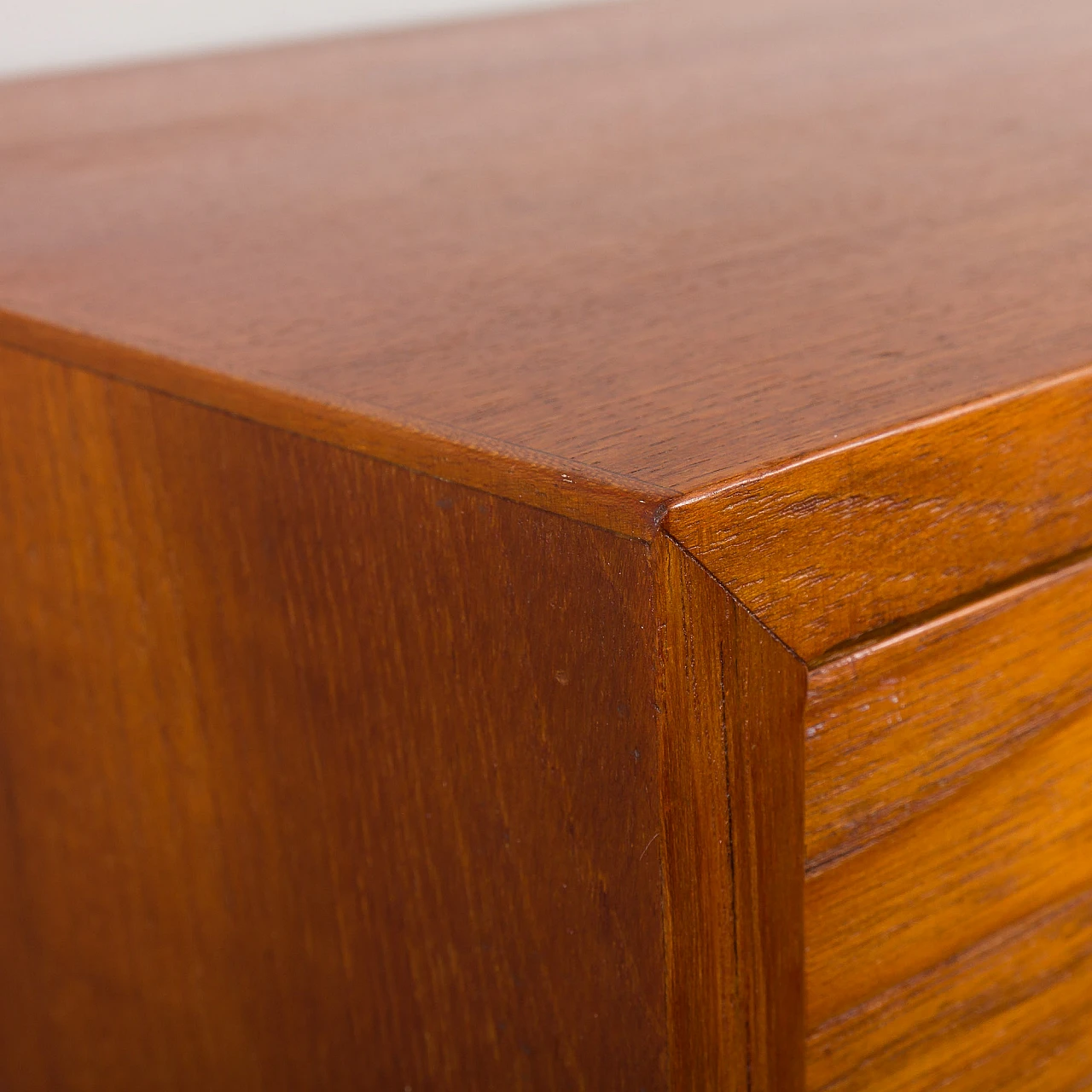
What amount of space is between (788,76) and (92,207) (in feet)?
1.11

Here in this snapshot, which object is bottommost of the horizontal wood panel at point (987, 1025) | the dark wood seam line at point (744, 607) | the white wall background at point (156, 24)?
the horizontal wood panel at point (987, 1025)

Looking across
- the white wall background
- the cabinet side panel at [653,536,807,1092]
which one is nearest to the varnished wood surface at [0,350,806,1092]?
the cabinet side panel at [653,536,807,1092]

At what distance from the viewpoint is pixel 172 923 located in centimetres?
44

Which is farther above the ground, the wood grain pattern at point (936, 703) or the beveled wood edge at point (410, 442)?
the beveled wood edge at point (410, 442)

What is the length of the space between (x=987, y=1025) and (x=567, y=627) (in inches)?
5.9

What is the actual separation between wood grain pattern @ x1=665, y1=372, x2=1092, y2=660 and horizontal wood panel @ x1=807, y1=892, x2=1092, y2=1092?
0.29ft

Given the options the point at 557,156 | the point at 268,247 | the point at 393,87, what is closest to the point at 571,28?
the point at 393,87

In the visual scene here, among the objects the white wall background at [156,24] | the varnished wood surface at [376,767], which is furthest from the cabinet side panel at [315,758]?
the white wall background at [156,24]

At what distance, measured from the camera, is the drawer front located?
11.3 inches

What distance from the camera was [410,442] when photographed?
0.28 meters

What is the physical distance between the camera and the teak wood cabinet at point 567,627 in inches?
10.5

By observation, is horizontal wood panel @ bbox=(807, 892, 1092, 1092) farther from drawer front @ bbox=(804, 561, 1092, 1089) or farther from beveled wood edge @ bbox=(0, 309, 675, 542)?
beveled wood edge @ bbox=(0, 309, 675, 542)

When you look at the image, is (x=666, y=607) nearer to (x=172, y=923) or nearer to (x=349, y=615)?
(x=349, y=615)

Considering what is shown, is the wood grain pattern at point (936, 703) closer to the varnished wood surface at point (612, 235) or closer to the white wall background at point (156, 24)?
the varnished wood surface at point (612, 235)
